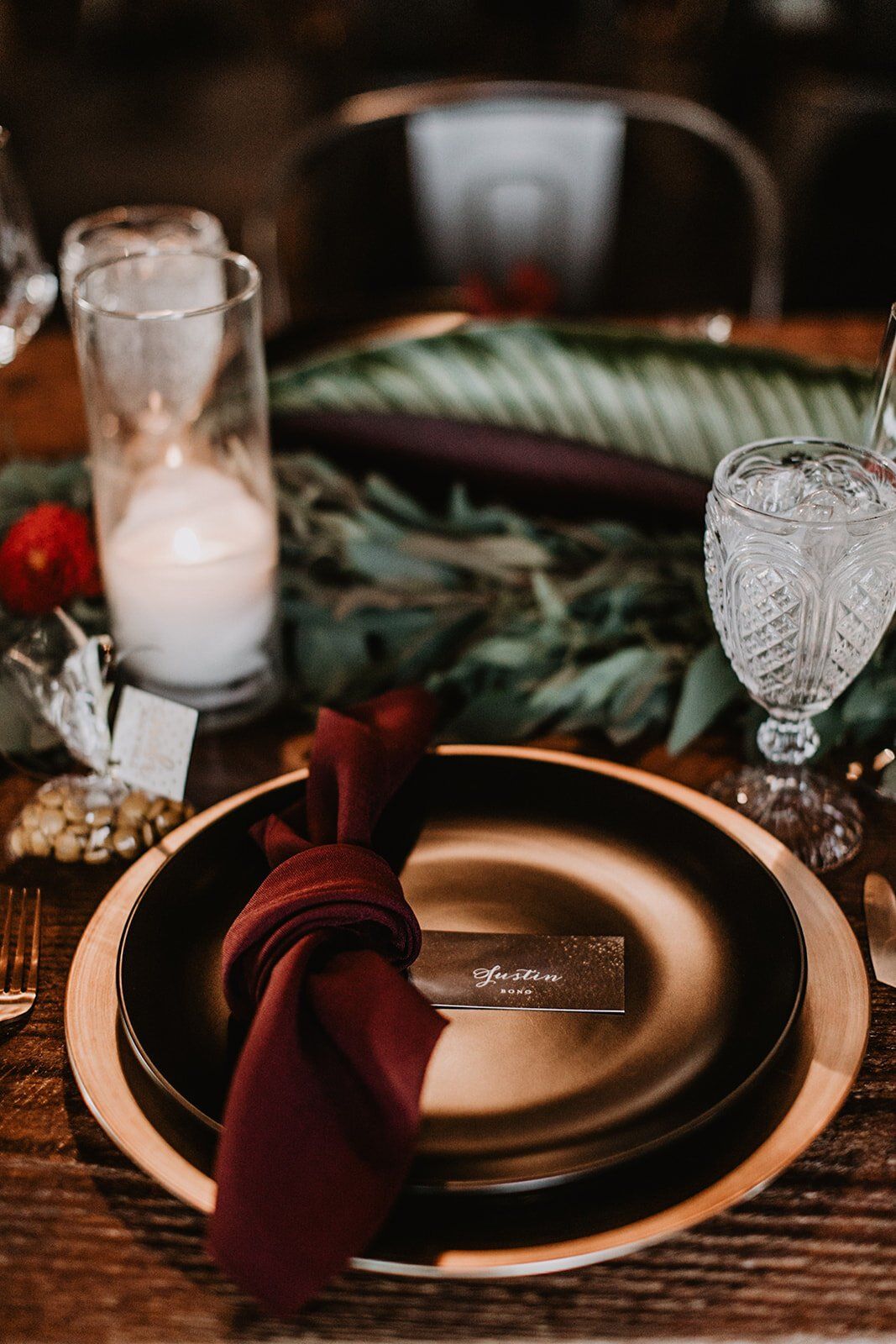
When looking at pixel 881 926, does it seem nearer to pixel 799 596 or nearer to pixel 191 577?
pixel 799 596

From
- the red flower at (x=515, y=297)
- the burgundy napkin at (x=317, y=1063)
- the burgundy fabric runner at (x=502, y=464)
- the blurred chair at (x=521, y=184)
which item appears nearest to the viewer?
the burgundy napkin at (x=317, y=1063)

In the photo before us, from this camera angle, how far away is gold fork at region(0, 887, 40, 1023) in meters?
0.50

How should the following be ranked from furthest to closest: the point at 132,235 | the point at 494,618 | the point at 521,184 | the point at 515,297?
the point at 521,184 < the point at 515,297 < the point at 132,235 < the point at 494,618

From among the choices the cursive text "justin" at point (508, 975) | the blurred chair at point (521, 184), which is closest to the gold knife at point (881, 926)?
the cursive text "justin" at point (508, 975)

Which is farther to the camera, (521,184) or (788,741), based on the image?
(521,184)

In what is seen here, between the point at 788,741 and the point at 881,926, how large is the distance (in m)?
0.11

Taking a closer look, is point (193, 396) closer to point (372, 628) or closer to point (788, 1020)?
point (372, 628)

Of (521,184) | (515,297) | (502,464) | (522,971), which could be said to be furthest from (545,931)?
(521,184)

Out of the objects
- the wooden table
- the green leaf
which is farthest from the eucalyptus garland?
the wooden table

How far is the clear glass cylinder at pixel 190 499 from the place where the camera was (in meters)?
0.63

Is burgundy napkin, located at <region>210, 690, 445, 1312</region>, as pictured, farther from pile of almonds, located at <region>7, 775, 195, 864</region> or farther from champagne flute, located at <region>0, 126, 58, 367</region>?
champagne flute, located at <region>0, 126, 58, 367</region>

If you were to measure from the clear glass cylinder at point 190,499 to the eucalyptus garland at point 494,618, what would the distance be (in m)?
0.05

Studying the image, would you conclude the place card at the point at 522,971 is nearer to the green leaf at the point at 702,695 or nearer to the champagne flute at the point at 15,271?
the green leaf at the point at 702,695

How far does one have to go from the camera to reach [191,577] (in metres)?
0.64
